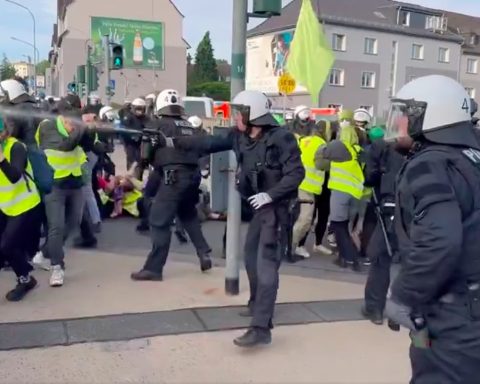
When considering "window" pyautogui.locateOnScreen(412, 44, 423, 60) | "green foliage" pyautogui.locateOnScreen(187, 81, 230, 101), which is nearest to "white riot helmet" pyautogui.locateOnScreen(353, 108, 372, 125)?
"window" pyautogui.locateOnScreen(412, 44, 423, 60)

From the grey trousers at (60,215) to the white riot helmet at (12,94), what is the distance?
35.3 inches

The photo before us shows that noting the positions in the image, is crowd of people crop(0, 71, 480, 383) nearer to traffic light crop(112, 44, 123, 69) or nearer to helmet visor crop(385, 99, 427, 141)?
helmet visor crop(385, 99, 427, 141)

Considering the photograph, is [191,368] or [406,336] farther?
[406,336]

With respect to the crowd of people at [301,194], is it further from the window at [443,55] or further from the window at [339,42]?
the window at [443,55]

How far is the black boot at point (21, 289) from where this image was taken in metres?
5.52

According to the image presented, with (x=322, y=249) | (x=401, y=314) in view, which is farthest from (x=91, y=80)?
(x=401, y=314)

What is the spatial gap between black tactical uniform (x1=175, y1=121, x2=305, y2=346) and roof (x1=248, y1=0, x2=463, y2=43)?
45.6 m

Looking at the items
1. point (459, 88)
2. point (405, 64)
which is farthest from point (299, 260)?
point (405, 64)

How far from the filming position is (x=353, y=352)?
4.73 meters

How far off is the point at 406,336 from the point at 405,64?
169 ft

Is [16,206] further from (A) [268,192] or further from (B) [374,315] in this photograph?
(B) [374,315]

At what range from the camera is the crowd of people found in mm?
2566

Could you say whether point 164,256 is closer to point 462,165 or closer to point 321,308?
point 321,308

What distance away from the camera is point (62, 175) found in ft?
20.4
